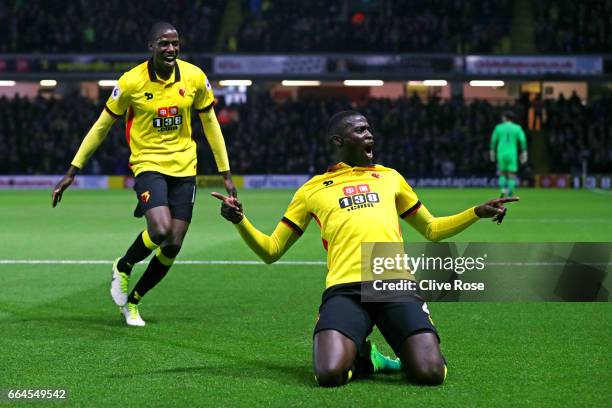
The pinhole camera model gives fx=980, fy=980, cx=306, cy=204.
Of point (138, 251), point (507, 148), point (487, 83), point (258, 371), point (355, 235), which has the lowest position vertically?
point (507, 148)

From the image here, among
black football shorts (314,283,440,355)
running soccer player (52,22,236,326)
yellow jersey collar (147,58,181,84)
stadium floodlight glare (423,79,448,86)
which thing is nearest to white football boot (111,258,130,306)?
running soccer player (52,22,236,326)

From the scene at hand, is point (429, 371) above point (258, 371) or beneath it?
above

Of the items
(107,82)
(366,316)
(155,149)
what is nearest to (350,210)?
(366,316)

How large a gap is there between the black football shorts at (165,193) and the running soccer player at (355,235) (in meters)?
1.97

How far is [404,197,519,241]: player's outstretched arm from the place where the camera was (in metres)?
6.07

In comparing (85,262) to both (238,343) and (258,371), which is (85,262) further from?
(258,371)

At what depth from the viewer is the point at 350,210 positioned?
6.40 metres

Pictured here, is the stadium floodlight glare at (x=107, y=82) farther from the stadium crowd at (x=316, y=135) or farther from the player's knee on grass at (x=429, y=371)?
the player's knee on grass at (x=429, y=371)

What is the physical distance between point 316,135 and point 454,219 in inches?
1340

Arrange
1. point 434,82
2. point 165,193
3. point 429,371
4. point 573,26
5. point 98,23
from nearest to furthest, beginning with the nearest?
point 429,371 < point 165,193 < point 573,26 < point 434,82 < point 98,23

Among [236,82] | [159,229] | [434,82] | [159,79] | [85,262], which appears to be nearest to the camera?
[159,229]

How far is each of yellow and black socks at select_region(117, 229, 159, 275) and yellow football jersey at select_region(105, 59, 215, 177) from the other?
0.58 meters

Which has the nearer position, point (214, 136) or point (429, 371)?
point (429, 371)

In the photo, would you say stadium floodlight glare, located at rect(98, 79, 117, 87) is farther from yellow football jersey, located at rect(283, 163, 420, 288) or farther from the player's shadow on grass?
the player's shadow on grass
